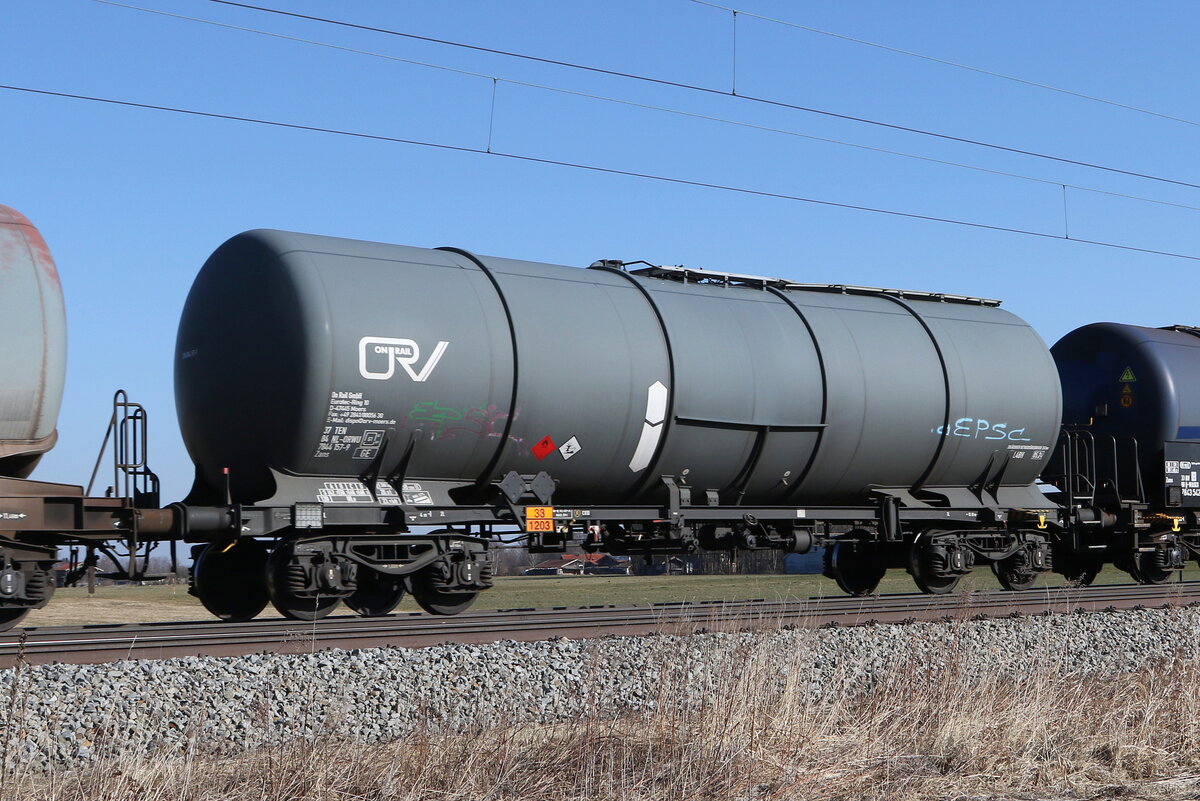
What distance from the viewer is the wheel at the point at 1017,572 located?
17016 millimetres

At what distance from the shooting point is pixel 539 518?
13.0 meters

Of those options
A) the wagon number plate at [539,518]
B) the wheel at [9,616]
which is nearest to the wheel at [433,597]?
the wagon number plate at [539,518]

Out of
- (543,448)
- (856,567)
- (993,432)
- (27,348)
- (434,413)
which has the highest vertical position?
(27,348)

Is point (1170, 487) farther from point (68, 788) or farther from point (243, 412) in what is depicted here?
point (68, 788)

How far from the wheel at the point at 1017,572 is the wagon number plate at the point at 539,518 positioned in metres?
7.24

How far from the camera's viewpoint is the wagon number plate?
12906 mm

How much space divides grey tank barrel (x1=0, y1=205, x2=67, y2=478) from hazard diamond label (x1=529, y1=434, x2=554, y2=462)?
15.3 ft

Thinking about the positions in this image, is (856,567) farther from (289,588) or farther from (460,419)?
(289,588)

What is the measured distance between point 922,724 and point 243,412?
727cm

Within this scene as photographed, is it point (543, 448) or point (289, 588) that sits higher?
point (543, 448)

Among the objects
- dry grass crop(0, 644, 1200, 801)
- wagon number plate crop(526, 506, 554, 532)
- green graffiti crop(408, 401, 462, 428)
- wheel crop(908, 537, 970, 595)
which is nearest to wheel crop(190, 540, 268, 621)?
green graffiti crop(408, 401, 462, 428)

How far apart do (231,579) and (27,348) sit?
11.6 ft

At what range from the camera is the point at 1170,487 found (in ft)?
59.9

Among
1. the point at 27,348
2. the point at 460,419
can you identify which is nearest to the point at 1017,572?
the point at 460,419
